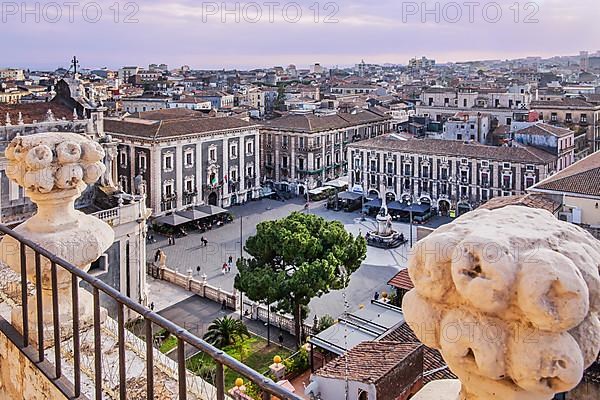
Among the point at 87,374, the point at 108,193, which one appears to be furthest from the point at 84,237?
the point at 108,193

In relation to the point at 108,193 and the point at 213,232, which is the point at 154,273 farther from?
the point at 213,232

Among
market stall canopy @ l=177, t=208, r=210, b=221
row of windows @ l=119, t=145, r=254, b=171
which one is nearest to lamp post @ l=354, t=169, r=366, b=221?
row of windows @ l=119, t=145, r=254, b=171

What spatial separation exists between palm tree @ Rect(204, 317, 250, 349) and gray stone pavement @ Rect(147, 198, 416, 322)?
3.61m

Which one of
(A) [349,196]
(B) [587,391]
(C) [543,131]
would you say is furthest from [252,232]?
(B) [587,391]

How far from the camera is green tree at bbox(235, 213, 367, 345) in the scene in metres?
16.5

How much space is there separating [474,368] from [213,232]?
1141 inches

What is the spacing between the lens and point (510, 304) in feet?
6.43

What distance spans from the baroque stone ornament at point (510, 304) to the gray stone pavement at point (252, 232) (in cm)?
1782

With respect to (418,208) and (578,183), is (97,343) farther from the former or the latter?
(418,208)

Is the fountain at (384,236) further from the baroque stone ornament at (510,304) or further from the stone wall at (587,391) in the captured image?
the baroque stone ornament at (510,304)

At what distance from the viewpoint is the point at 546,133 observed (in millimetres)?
33594

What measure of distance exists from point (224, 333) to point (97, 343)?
1340 cm

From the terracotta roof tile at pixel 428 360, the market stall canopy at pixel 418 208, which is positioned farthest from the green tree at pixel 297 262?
the market stall canopy at pixel 418 208

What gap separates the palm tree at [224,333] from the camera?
16.2 m
